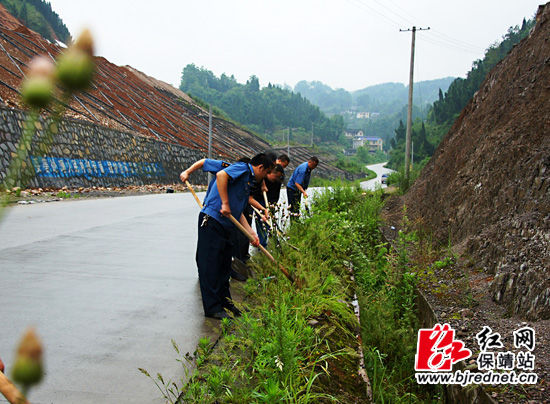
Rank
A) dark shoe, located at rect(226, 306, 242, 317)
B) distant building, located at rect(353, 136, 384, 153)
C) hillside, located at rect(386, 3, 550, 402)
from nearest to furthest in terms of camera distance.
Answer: hillside, located at rect(386, 3, 550, 402) → dark shoe, located at rect(226, 306, 242, 317) → distant building, located at rect(353, 136, 384, 153)

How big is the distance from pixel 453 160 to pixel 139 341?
7.14 metres

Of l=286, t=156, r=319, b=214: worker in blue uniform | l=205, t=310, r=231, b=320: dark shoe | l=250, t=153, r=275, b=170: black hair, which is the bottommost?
l=205, t=310, r=231, b=320: dark shoe

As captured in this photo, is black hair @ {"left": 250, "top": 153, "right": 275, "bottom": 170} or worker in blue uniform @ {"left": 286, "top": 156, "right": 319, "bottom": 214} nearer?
black hair @ {"left": 250, "top": 153, "right": 275, "bottom": 170}

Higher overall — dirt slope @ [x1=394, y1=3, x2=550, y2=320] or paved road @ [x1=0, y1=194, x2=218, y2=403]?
dirt slope @ [x1=394, y1=3, x2=550, y2=320]

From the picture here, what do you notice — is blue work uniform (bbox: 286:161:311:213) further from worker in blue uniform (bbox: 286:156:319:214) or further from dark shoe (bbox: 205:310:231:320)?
dark shoe (bbox: 205:310:231:320)

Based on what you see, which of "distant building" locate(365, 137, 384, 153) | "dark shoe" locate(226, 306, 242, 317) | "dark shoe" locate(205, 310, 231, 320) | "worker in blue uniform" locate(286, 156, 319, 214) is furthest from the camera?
"distant building" locate(365, 137, 384, 153)

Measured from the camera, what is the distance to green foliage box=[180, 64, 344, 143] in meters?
114

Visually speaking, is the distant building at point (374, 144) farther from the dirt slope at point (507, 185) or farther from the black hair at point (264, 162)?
the black hair at point (264, 162)

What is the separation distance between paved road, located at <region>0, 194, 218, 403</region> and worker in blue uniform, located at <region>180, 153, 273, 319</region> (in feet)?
0.91

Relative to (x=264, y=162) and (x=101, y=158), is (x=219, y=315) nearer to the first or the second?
(x=264, y=162)

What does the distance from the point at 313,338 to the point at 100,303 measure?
7.70 ft

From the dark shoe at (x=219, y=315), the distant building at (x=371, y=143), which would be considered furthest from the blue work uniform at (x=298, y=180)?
the distant building at (x=371, y=143)

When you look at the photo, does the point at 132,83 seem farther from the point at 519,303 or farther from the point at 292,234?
the point at 519,303

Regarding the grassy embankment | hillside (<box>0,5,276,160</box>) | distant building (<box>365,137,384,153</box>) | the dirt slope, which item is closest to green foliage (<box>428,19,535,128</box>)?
hillside (<box>0,5,276,160</box>)
